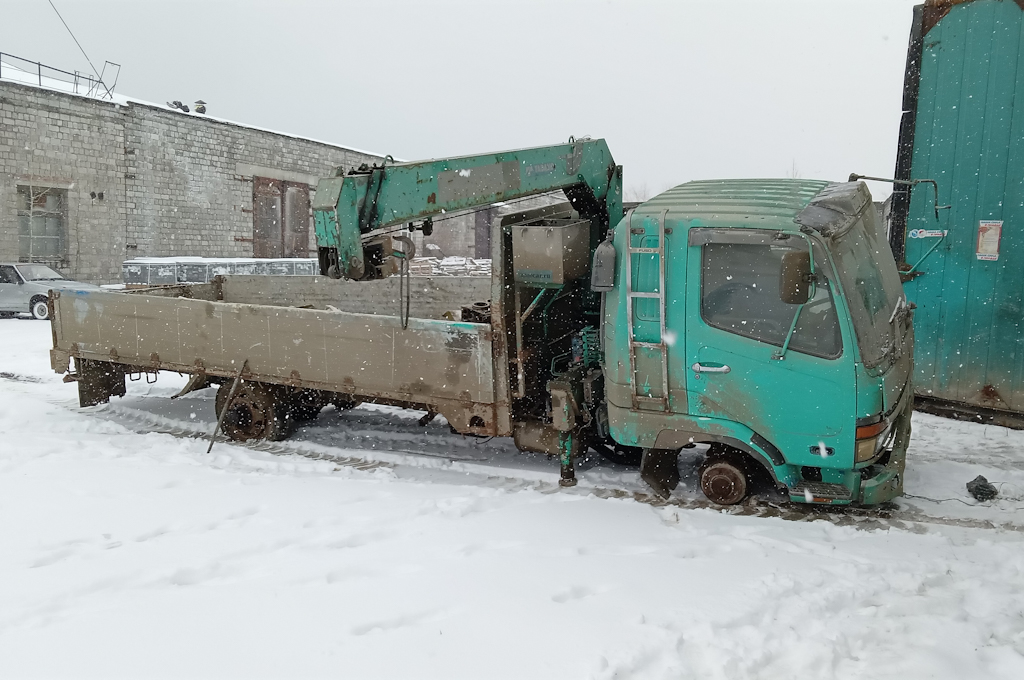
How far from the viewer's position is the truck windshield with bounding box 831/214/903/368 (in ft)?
14.3

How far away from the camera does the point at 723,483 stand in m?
4.97

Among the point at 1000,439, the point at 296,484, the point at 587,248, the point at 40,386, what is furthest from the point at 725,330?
the point at 40,386

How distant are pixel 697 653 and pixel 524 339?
3026mm

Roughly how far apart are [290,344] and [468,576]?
3.38 m

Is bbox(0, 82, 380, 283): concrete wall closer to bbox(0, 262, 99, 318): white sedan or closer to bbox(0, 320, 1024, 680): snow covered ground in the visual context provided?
bbox(0, 262, 99, 318): white sedan

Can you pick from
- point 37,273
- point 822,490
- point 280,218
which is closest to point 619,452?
point 822,490

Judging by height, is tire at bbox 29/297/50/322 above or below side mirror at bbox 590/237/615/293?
A: below

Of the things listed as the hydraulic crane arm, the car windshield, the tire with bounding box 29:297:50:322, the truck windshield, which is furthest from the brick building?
the truck windshield

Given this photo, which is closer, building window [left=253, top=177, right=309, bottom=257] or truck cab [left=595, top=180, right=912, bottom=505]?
truck cab [left=595, top=180, right=912, bottom=505]

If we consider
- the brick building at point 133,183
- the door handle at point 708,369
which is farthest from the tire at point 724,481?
the brick building at point 133,183

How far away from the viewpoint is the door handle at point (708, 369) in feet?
15.2

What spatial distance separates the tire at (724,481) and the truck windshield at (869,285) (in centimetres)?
118

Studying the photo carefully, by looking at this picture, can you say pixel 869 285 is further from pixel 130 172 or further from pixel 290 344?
pixel 130 172

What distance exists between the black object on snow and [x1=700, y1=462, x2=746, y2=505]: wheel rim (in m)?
1.83
